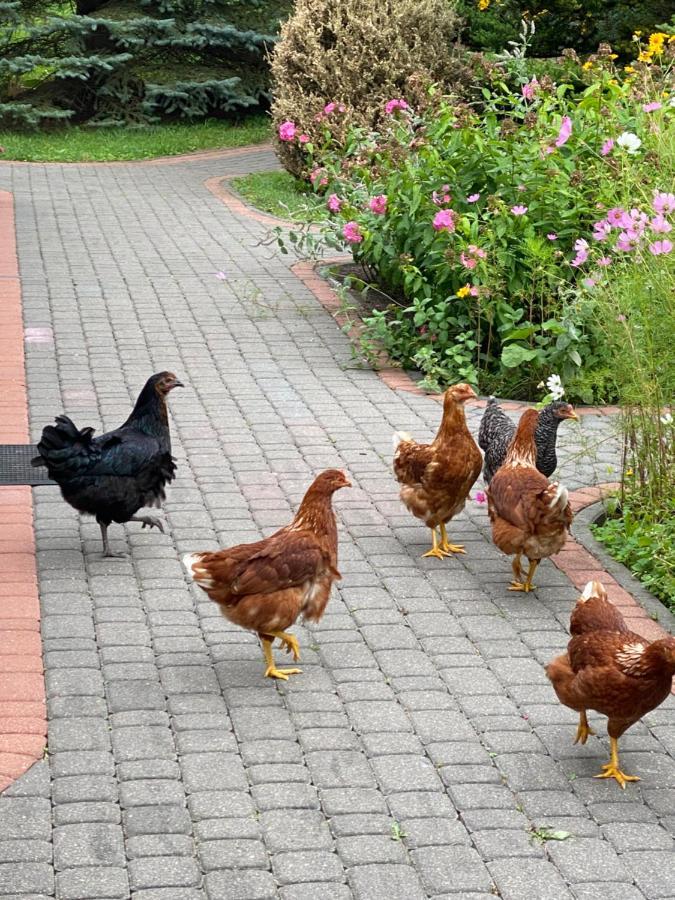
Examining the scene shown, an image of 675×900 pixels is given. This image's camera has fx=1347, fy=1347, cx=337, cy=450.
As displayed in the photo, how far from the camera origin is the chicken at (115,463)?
7254 mm

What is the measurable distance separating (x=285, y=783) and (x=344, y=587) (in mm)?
2032

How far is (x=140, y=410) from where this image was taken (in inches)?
306

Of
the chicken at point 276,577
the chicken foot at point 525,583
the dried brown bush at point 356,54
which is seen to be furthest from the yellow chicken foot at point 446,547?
the dried brown bush at point 356,54

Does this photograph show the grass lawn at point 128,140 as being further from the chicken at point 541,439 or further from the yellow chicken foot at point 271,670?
the yellow chicken foot at point 271,670

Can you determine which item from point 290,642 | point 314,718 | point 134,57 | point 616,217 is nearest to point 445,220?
point 616,217

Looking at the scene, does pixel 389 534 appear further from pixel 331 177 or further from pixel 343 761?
pixel 331 177

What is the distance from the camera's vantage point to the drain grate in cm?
838

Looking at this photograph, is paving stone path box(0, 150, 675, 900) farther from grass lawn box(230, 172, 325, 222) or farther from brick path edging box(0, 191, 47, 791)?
grass lawn box(230, 172, 325, 222)

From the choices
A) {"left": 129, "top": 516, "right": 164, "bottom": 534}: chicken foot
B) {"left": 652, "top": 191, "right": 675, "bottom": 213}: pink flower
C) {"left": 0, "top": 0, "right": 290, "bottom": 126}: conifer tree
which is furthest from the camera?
{"left": 0, "top": 0, "right": 290, "bottom": 126}: conifer tree

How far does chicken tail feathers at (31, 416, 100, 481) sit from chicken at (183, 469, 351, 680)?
1503 millimetres

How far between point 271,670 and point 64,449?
6.07ft

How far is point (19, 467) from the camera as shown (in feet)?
28.0

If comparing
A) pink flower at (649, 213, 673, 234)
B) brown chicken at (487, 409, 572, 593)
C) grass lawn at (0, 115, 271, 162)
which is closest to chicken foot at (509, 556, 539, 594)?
brown chicken at (487, 409, 572, 593)

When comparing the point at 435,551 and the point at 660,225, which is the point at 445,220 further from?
the point at 435,551
